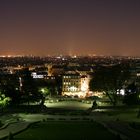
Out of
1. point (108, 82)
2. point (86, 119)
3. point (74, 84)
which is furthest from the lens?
point (74, 84)

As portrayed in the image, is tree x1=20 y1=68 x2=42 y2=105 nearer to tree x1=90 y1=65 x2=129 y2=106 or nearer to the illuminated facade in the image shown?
tree x1=90 y1=65 x2=129 y2=106

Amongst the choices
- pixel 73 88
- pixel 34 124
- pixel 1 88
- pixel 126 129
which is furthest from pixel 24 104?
Result: pixel 73 88

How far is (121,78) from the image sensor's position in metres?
94.7

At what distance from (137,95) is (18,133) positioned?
43.0 meters

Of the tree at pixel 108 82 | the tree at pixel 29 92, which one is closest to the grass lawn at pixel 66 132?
the tree at pixel 108 82

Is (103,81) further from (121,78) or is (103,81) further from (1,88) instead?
(1,88)

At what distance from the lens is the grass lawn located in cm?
4403

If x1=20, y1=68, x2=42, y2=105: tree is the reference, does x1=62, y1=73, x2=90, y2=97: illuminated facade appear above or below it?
below

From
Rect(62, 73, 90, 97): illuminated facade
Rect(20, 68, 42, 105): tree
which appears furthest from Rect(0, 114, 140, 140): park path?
Rect(62, 73, 90, 97): illuminated facade

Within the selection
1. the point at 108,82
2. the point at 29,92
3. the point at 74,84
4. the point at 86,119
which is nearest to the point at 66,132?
the point at 86,119

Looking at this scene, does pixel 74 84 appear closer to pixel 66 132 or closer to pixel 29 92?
pixel 29 92

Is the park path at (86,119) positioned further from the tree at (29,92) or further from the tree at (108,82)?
the tree at (29,92)

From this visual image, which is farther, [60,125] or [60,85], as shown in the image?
[60,85]

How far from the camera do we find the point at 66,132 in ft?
158
